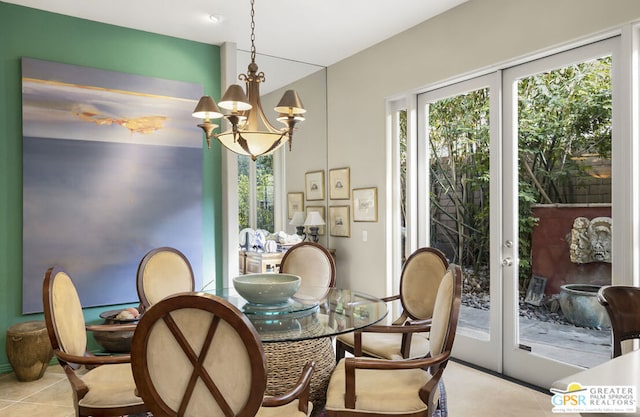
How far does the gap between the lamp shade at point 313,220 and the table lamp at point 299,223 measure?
0.09 meters

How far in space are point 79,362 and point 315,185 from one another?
3.45m

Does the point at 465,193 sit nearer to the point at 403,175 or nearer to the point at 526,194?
the point at 526,194

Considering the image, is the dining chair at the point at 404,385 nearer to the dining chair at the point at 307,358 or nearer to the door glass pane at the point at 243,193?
the dining chair at the point at 307,358

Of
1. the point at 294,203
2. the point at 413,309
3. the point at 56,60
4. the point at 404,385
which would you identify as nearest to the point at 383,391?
the point at 404,385

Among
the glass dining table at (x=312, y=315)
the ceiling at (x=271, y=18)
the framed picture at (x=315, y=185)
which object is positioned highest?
the ceiling at (x=271, y=18)

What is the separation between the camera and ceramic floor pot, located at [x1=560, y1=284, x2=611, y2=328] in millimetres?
2906

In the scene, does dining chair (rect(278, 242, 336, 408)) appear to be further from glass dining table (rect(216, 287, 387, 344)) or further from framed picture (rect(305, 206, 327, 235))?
framed picture (rect(305, 206, 327, 235))

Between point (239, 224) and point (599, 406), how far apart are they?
3.76m

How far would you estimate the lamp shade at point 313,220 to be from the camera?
16.3ft

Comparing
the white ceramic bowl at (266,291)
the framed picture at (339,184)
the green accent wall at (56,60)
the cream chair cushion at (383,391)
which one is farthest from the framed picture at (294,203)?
the cream chair cushion at (383,391)

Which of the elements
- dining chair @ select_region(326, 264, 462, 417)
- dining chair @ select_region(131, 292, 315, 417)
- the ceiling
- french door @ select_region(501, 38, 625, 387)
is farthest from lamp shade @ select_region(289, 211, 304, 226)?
dining chair @ select_region(131, 292, 315, 417)

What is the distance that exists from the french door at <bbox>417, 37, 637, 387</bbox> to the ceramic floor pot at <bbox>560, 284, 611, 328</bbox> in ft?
0.10

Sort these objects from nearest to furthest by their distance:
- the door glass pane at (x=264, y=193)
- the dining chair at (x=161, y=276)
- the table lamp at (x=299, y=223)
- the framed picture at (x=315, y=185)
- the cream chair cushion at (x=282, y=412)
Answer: the cream chair cushion at (x=282, y=412) → the dining chair at (x=161, y=276) → the door glass pane at (x=264, y=193) → the table lamp at (x=299, y=223) → the framed picture at (x=315, y=185)

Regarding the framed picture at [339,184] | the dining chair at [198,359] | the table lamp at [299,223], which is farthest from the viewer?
the table lamp at [299,223]
